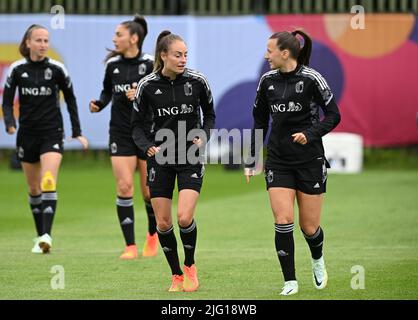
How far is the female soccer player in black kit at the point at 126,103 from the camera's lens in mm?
11148

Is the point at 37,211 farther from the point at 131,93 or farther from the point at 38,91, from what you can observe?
the point at 131,93

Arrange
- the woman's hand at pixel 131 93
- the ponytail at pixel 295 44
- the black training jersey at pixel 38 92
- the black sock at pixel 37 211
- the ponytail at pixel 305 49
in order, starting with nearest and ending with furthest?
1. the ponytail at pixel 295 44
2. the ponytail at pixel 305 49
3. the woman's hand at pixel 131 93
4. the black training jersey at pixel 38 92
5. the black sock at pixel 37 211

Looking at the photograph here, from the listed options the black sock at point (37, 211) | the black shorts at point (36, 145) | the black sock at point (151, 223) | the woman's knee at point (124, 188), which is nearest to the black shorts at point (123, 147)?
the woman's knee at point (124, 188)

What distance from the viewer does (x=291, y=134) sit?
8734 millimetres

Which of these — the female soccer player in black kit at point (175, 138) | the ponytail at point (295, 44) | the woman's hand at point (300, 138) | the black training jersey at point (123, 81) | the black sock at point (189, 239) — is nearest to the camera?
the woman's hand at point (300, 138)

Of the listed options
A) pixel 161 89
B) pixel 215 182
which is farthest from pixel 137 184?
pixel 161 89

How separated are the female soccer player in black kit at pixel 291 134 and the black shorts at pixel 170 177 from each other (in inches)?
24.0

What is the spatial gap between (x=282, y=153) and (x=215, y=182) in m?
10.1

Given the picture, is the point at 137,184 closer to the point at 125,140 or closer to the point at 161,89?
the point at 125,140

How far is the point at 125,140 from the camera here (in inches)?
442

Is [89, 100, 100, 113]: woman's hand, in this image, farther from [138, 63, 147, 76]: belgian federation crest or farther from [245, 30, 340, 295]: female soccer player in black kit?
[245, 30, 340, 295]: female soccer player in black kit

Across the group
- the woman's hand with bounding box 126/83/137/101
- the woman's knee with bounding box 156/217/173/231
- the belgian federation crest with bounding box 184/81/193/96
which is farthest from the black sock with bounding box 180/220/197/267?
the woman's hand with bounding box 126/83/137/101

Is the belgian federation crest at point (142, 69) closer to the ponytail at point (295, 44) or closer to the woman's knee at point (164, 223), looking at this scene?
the woman's knee at point (164, 223)

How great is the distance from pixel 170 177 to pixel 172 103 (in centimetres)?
62
